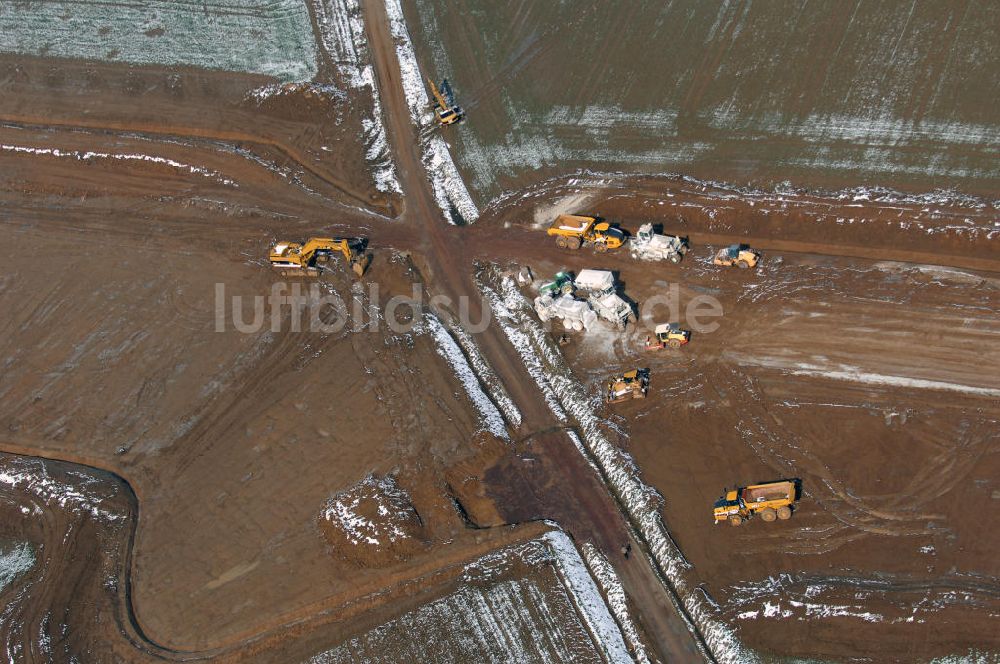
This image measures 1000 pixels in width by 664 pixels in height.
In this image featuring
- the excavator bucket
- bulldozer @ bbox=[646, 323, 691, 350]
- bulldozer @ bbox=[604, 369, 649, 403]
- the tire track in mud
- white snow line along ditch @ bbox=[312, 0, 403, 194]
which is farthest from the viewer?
white snow line along ditch @ bbox=[312, 0, 403, 194]

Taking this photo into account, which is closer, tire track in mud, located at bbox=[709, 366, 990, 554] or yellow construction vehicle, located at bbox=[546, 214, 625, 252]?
tire track in mud, located at bbox=[709, 366, 990, 554]

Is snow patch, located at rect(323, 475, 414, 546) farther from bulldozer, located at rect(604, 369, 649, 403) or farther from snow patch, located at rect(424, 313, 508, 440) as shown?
bulldozer, located at rect(604, 369, 649, 403)

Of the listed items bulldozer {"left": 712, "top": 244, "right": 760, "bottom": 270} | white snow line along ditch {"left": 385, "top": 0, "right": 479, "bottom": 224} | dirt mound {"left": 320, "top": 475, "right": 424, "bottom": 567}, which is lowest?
dirt mound {"left": 320, "top": 475, "right": 424, "bottom": 567}

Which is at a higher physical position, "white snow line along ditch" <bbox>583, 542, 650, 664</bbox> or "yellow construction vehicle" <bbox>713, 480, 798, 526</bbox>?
"yellow construction vehicle" <bbox>713, 480, 798, 526</bbox>

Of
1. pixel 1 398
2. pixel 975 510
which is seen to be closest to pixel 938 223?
pixel 975 510

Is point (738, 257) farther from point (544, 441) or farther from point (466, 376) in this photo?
point (466, 376)

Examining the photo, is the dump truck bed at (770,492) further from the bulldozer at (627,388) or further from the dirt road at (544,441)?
the bulldozer at (627,388)

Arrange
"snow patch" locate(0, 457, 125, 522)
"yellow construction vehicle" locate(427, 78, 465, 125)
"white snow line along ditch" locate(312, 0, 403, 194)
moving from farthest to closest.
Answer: "yellow construction vehicle" locate(427, 78, 465, 125) < "white snow line along ditch" locate(312, 0, 403, 194) < "snow patch" locate(0, 457, 125, 522)

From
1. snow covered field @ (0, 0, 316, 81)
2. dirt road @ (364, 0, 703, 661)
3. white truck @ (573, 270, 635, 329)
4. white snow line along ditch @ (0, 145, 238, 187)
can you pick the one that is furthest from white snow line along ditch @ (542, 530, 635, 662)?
snow covered field @ (0, 0, 316, 81)
